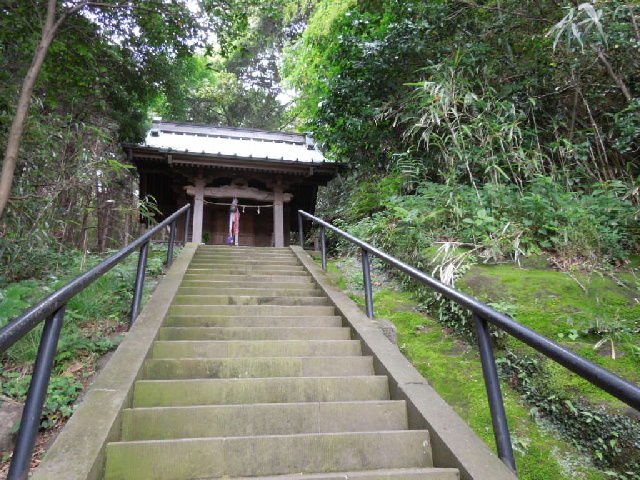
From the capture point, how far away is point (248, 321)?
10.7 feet

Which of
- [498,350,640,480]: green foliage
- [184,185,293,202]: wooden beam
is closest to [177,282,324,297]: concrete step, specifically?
[498,350,640,480]: green foliage

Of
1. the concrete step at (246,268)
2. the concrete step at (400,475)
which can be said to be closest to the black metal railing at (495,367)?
the concrete step at (400,475)

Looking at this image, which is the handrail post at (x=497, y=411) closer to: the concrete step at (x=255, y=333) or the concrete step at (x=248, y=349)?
the concrete step at (x=248, y=349)

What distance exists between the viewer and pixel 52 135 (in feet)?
13.0

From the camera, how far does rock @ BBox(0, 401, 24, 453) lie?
6.29ft

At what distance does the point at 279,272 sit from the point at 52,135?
315cm

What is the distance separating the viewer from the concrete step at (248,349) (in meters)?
2.61

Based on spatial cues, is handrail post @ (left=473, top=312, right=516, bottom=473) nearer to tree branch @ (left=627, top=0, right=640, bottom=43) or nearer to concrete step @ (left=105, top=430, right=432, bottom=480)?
concrete step @ (left=105, top=430, right=432, bottom=480)

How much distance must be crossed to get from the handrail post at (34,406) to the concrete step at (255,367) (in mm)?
1135

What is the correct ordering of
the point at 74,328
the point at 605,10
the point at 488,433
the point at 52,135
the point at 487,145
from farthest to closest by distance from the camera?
the point at 487,145
the point at 605,10
the point at 52,135
the point at 74,328
the point at 488,433

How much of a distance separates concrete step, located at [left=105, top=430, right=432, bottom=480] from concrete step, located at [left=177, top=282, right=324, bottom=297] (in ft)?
7.60

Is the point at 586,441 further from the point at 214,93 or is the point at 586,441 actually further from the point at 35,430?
the point at 214,93

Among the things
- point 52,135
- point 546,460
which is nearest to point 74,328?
point 52,135

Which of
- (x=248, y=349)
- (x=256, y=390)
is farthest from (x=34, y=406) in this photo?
(x=248, y=349)
